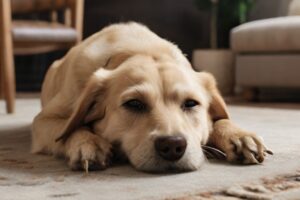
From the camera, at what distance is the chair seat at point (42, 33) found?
3.46 m

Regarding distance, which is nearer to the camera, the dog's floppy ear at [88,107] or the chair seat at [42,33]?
the dog's floppy ear at [88,107]

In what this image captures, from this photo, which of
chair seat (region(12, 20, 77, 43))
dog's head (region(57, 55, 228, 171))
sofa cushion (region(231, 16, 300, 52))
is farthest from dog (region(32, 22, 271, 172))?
sofa cushion (region(231, 16, 300, 52))

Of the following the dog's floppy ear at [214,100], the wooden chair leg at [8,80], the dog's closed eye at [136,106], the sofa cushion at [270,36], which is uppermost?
the dog's closed eye at [136,106]

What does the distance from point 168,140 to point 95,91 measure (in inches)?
17.5

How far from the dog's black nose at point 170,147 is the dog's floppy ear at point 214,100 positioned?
19.7 inches

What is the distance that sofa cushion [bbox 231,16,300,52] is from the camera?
3900 millimetres

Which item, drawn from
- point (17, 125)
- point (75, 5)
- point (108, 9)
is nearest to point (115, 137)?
point (17, 125)

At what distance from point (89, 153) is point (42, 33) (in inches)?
88.3

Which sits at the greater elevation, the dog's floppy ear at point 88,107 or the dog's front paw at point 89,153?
the dog's floppy ear at point 88,107

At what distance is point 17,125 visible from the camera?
8.95 feet

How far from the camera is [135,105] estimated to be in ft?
5.35

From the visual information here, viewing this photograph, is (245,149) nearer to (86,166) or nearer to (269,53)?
(86,166)

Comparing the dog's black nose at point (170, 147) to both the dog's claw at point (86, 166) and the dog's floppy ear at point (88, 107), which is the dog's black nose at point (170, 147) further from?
the dog's floppy ear at point (88, 107)

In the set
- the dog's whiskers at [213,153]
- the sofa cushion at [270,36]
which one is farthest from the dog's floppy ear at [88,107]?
the sofa cushion at [270,36]
